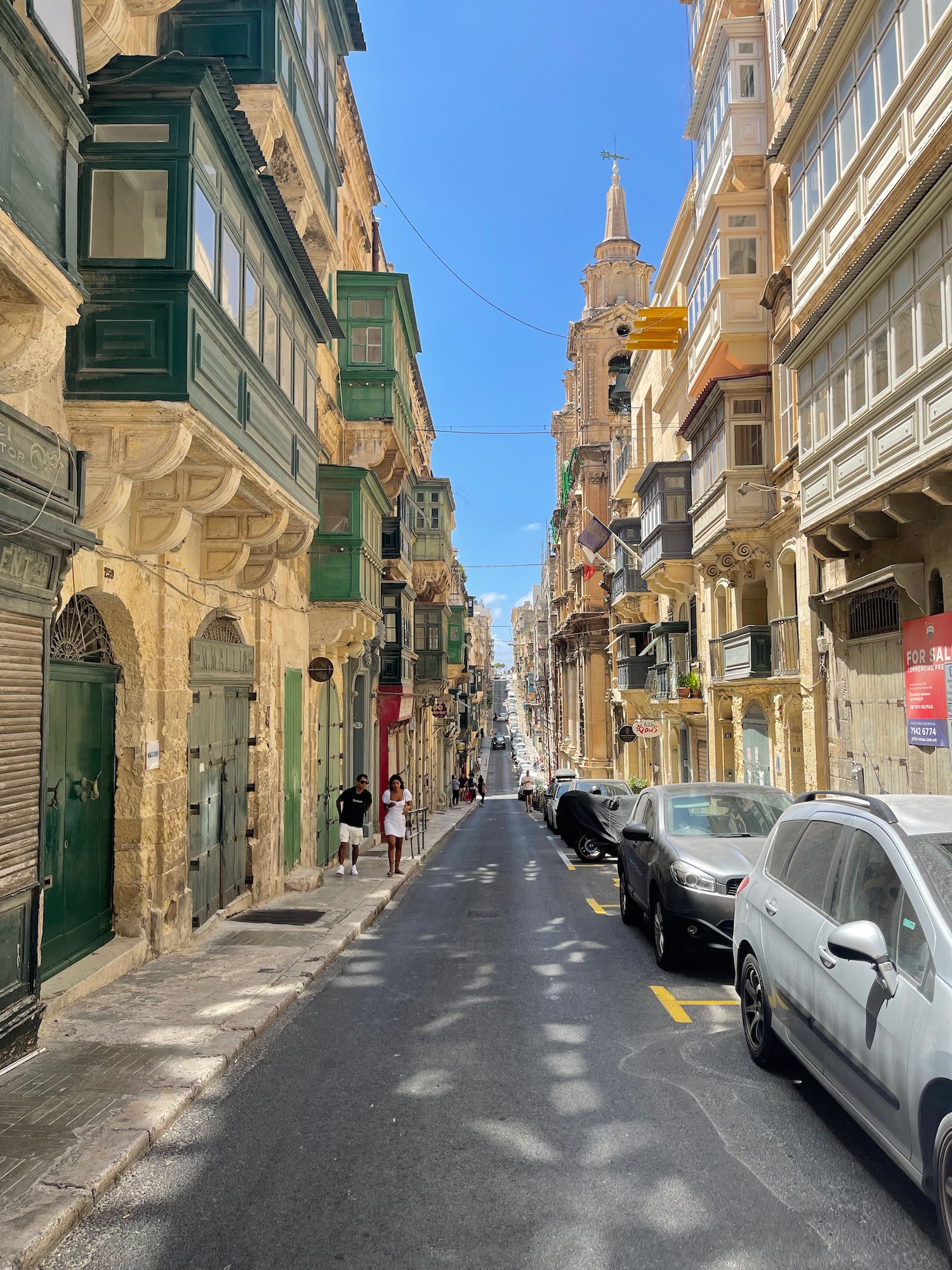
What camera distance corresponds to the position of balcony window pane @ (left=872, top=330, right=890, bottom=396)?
39.4 ft

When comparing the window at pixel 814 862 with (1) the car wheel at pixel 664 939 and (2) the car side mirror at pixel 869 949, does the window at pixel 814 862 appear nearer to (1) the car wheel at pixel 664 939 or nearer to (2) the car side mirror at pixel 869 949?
(2) the car side mirror at pixel 869 949

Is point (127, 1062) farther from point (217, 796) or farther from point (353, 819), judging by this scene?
point (353, 819)

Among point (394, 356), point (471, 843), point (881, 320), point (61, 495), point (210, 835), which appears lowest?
point (471, 843)

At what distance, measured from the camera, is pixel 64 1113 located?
197 inches

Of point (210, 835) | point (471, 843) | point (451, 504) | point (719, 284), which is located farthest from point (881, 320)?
point (451, 504)

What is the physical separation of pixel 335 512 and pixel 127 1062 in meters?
12.6

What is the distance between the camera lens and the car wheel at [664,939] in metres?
8.13

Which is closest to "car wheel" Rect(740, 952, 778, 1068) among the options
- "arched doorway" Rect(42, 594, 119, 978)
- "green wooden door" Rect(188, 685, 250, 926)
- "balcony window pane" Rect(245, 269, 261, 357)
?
"arched doorway" Rect(42, 594, 119, 978)

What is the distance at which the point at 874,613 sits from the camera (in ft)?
48.0

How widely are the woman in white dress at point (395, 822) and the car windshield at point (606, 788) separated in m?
6.39

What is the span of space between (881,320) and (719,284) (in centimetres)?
973

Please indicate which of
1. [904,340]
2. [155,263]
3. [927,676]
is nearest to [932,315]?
[904,340]

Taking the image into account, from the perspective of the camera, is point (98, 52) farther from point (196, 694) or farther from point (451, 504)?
point (451, 504)

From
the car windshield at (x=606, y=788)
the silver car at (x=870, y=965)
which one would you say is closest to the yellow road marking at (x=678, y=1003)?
the silver car at (x=870, y=965)
